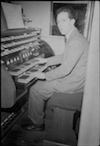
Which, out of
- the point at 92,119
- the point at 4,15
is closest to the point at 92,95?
the point at 92,119

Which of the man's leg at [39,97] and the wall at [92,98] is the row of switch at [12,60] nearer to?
the man's leg at [39,97]

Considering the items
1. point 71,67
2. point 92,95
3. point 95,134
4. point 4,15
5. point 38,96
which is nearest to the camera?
point 92,95

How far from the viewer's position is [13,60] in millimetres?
2525

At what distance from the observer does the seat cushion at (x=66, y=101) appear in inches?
85.4

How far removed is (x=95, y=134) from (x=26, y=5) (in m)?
2.86

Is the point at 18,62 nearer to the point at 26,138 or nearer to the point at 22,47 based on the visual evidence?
the point at 22,47

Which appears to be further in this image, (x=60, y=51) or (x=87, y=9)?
(x=60, y=51)

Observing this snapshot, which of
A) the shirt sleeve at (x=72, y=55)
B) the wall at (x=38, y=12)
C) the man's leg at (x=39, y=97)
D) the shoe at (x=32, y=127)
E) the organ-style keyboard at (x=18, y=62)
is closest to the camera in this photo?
the shirt sleeve at (x=72, y=55)

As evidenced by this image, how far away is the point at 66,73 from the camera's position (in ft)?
7.22

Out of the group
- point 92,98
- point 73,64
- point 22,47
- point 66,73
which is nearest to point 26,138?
point 66,73

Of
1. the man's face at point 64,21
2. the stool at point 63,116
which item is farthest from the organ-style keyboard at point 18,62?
the man's face at point 64,21

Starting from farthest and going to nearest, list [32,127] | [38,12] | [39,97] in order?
[38,12], [32,127], [39,97]

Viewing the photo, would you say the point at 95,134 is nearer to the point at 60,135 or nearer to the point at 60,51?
the point at 60,135

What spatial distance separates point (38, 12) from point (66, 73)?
71.3 inches
